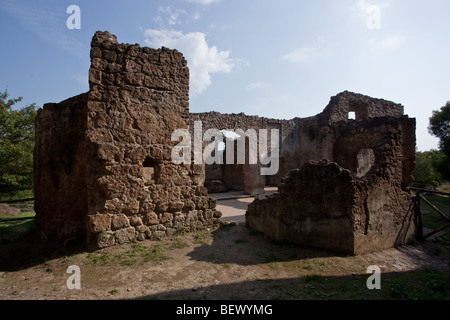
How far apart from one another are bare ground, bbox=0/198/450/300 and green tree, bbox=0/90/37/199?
11.5 m

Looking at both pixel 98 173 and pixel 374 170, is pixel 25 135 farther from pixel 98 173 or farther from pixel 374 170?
pixel 374 170

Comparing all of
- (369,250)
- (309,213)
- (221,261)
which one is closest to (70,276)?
(221,261)

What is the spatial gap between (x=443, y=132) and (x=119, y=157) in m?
19.9

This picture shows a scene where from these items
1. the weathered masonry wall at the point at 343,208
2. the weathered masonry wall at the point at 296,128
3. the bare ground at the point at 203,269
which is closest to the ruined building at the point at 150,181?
the weathered masonry wall at the point at 343,208

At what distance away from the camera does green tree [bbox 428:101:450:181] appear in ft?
52.2

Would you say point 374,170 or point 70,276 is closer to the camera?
point 70,276

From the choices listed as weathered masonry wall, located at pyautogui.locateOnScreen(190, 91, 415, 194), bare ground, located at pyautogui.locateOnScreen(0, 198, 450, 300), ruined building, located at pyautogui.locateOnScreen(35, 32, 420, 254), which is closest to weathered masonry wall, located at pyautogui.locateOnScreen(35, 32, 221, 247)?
ruined building, located at pyautogui.locateOnScreen(35, 32, 420, 254)

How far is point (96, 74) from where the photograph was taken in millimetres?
5254

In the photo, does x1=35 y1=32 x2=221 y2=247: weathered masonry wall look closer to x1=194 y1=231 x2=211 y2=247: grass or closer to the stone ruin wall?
x1=194 y1=231 x2=211 y2=247: grass

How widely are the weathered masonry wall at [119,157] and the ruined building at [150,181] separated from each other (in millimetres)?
22

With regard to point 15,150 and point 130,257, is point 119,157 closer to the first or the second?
point 130,257

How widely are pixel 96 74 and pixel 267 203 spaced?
15.9 ft

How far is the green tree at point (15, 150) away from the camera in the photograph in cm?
1482

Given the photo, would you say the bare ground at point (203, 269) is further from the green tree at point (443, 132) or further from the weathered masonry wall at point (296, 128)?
the green tree at point (443, 132)
